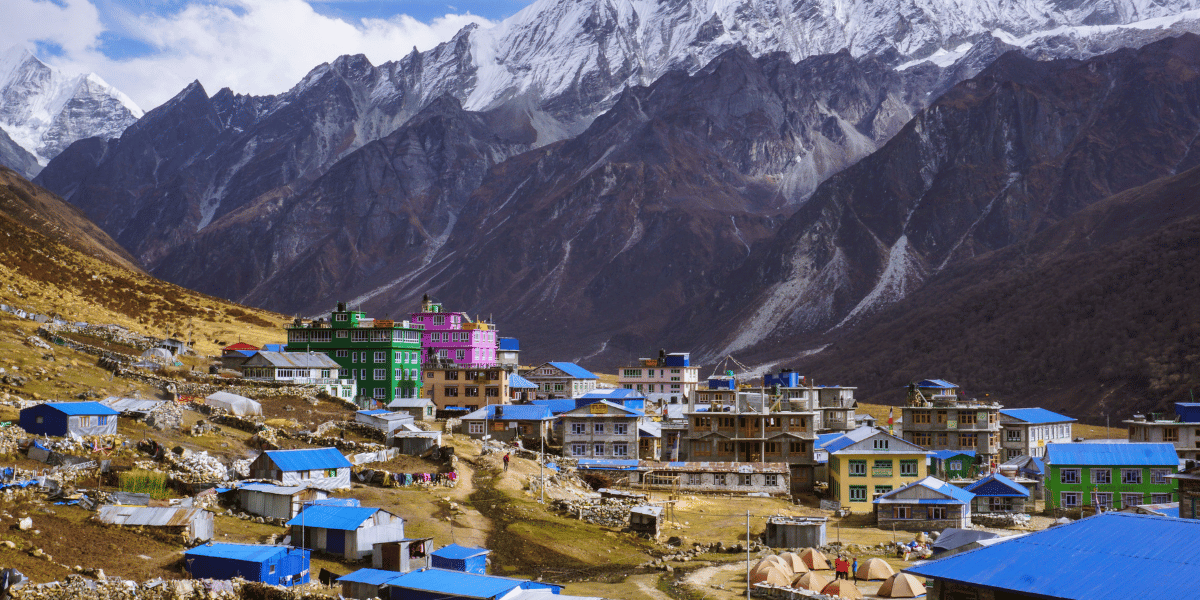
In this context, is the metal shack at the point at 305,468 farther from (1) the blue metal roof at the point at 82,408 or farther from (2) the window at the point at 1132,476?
(2) the window at the point at 1132,476

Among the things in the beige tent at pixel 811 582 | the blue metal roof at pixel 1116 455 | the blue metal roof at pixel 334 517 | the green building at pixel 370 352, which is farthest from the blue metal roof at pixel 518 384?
the beige tent at pixel 811 582

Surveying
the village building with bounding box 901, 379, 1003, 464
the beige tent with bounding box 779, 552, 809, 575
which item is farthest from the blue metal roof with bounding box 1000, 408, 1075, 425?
the beige tent with bounding box 779, 552, 809, 575

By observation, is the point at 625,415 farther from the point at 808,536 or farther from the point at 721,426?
the point at 808,536

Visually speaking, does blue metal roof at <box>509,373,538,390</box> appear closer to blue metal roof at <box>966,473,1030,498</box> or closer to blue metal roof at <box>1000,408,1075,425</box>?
blue metal roof at <box>1000,408,1075,425</box>

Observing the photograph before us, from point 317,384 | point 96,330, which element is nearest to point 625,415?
point 317,384

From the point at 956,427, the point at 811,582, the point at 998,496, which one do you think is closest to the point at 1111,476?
the point at 998,496

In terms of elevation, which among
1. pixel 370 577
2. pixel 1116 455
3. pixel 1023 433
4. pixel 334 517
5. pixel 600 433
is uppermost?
pixel 600 433

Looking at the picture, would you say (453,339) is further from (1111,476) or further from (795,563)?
(795,563)
